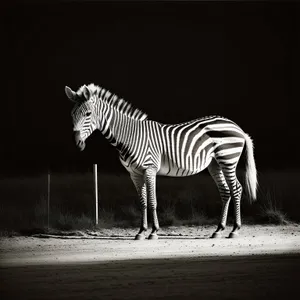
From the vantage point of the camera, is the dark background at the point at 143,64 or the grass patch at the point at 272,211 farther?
the grass patch at the point at 272,211

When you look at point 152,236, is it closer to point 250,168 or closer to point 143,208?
point 143,208

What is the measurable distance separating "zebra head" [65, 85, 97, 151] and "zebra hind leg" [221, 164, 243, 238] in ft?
5.02

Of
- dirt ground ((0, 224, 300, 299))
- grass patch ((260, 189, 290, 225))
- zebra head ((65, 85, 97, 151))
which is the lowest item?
dirt ground ((0, 224, 300, 299))

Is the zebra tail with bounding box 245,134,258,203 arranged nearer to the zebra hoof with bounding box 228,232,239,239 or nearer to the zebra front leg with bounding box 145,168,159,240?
the zebra hoof with bounding box 228,232,239,239

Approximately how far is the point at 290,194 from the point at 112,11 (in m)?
3.05

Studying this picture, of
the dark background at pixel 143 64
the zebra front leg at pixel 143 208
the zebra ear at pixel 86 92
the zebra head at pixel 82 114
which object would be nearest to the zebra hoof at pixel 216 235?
the zebra front leg at pixel 143 208

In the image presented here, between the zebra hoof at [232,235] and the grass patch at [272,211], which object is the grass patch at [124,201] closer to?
the grass patch at [272,211]

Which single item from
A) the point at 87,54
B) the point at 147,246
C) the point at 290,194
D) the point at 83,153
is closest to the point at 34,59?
the point at 87,54

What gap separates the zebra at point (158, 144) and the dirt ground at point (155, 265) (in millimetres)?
312

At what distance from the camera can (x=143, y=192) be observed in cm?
718

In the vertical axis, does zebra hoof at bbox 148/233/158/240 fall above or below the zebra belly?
below

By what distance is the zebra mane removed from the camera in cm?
717

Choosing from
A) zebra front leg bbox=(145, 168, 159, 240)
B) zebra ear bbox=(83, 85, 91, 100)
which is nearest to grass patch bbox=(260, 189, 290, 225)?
zebra front leg bbox=(145, 168, 159, 240)

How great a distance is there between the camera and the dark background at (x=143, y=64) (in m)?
7.43
